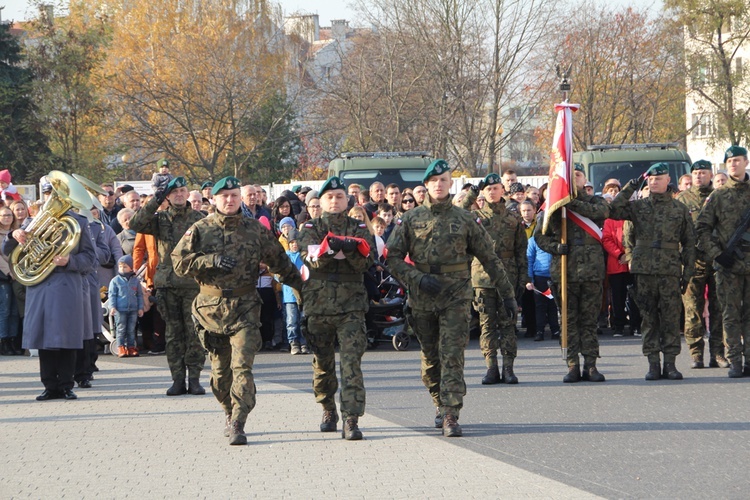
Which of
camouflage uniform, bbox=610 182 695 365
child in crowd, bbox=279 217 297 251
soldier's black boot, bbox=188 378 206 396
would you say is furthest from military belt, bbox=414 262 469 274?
child in crowd, bbox=279 217 297 251

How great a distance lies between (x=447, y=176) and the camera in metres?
9.02

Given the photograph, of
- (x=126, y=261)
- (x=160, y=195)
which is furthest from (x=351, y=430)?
(x=126, y=261)

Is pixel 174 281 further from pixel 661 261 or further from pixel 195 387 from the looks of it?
pixel 661 261

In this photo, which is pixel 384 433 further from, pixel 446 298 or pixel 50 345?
pixel 50 345

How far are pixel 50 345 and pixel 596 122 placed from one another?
116 ft

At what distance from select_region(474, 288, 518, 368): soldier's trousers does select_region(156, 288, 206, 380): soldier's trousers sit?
2658 millimetres

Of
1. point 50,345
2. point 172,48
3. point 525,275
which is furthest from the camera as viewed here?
point 172,48

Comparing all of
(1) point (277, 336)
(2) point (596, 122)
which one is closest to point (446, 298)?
(1) point (277, 336)

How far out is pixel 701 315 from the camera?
1236cm

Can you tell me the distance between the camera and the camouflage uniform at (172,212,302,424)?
853cm

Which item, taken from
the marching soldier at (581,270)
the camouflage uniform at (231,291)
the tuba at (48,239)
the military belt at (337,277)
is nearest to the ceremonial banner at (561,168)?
the marching soldier at (581,270)

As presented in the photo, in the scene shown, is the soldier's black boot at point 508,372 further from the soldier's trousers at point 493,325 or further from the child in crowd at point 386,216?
the child in crowd at point 386,216

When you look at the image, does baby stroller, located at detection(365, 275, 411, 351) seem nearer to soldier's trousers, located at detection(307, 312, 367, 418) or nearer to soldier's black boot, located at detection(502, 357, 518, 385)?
soldier's black boot, located at detection(502, 357, 518, 385)

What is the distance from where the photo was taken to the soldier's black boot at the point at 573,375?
1139 centimetres
